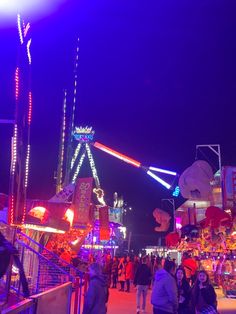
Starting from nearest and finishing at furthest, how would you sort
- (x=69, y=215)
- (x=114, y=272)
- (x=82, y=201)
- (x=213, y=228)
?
(x=213, y=228)
(x=69, y=215)
(x=82, y=201)
(x=114, y=272)

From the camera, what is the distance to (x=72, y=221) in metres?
20.0

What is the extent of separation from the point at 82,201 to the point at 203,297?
13.7 metres

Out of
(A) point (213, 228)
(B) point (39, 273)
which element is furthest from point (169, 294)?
(A) point (213, 228)

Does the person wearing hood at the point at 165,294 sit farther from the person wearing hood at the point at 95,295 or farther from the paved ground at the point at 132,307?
the paved ground at the point at 132,307

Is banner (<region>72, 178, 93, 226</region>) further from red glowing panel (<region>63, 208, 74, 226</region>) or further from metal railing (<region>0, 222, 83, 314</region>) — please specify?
metal railing (<region>0, 222, 83, 314</region>)

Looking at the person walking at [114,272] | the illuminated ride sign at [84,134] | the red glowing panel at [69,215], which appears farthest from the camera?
the illuminated ride sign at [84,134]

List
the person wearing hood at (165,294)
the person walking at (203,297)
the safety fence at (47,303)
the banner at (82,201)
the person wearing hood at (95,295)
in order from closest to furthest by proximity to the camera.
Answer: the safety fence at (47,303) → the person walking at (203,297) → the person wearing hood at (95,295) → the person wearing hood at (165,294) → the banner at (82,201)

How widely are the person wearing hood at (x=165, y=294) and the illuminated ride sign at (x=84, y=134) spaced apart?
4175 cm

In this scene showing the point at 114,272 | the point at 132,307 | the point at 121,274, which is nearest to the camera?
the point at 132,307

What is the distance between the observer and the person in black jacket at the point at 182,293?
796 centimetres

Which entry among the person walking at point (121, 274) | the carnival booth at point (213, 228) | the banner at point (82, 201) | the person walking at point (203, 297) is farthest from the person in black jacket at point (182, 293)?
the person walking at point (121, 274)

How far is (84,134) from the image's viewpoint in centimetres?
4938

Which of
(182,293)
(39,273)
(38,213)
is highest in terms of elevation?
(38,213)

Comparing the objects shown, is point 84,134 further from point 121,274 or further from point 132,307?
point 132,307
